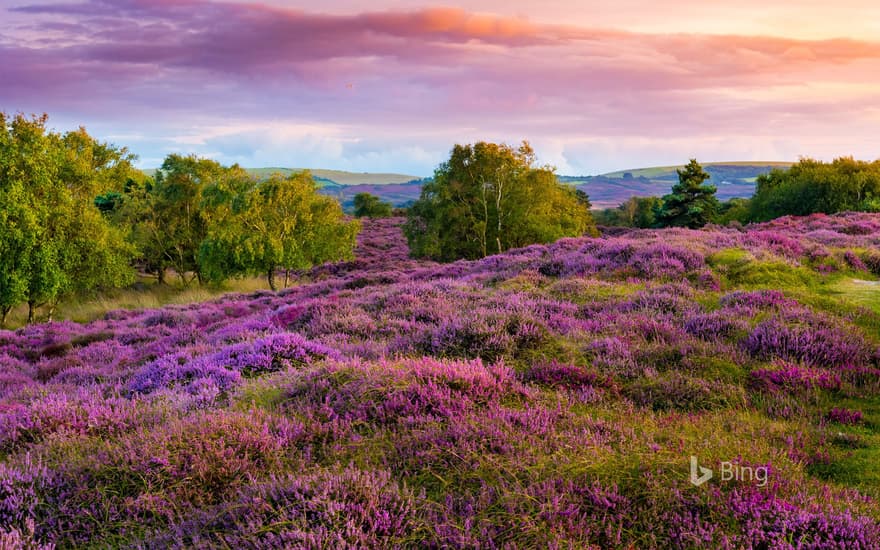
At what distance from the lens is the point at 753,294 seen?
9891 mm

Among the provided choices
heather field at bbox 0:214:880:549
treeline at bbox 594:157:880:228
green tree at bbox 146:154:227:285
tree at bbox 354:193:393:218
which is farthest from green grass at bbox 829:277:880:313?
tree at bbox 354:193:393:218

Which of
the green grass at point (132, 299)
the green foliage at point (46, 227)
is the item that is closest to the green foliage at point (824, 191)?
the green grass at point (132, 299)

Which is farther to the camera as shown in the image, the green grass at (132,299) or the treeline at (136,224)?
the green grass at (132,299)

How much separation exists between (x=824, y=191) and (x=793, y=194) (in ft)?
8.48

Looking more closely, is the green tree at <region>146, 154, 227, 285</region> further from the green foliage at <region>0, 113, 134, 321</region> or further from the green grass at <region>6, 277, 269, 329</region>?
the green foliage at <region>0, 113, 134, 321</region>

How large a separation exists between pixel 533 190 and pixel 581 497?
4085 centimetres

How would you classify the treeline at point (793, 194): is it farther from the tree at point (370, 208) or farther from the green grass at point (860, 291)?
the tree at point (370, 208)

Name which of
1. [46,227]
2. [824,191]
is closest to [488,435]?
[46,227]

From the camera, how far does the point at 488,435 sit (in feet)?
14.6

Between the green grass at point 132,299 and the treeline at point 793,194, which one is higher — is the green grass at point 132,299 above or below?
below

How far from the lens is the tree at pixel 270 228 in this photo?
31453 millimetres

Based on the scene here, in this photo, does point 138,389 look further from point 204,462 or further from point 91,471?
point 204,462

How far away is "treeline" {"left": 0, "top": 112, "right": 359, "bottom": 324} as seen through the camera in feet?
77.7

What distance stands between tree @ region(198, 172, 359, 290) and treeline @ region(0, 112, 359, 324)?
0.07 meters
